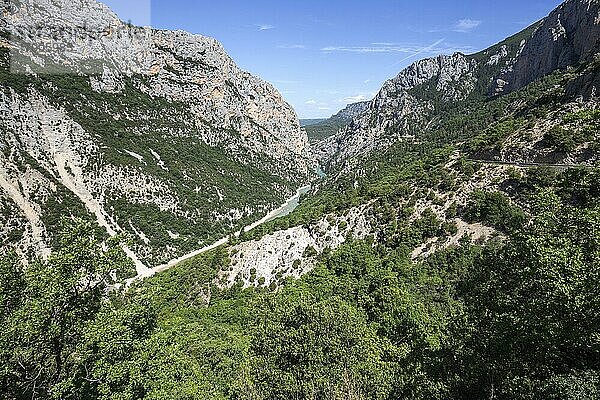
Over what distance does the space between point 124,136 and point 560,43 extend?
13137 cm

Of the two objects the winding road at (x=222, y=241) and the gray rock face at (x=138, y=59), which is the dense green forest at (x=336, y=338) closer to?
the winding road at (x=222, y=241)

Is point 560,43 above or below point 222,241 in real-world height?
above

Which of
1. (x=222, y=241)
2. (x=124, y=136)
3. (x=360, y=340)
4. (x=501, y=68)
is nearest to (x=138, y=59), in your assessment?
(x=124, y=136)

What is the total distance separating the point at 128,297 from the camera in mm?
12797

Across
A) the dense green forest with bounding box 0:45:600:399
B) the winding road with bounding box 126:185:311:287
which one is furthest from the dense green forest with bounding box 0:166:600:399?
the winding road with bounding box 126:185:311:287

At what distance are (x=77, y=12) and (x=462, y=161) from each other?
5792 inches

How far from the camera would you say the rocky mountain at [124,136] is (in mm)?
80062

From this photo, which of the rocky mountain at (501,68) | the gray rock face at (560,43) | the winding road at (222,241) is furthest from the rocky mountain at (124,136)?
the gray rock face at (560,43)

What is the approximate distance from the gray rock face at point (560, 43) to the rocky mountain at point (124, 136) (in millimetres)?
95888

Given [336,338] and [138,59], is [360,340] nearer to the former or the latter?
[336,338]

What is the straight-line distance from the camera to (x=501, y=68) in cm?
16750

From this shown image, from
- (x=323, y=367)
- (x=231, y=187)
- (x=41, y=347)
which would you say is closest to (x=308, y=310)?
(x=323, y=367)

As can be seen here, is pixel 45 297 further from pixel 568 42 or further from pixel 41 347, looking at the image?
pixel 568 42

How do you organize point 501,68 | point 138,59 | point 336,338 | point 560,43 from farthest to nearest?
point 501,68 < point 138,59 < point 560,43 < point 336,338
